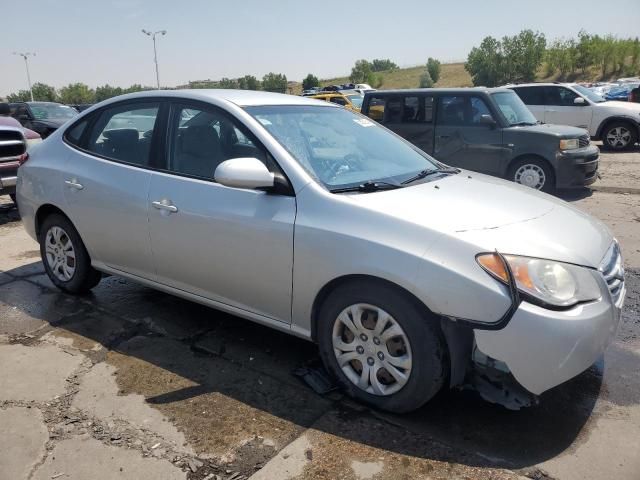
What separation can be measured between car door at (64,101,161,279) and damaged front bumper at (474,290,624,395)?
2415mm

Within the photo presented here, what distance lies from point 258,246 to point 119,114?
6.20 feet

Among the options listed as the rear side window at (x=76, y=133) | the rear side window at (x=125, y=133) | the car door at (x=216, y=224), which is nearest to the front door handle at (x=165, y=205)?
the car door at (x=216, y=224)

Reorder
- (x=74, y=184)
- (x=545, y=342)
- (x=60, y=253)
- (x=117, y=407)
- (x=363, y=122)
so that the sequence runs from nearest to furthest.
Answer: (x=545, y=342)
(x=117, y=407)
(x=363, y=122)
(x=74, y=184)
(x=60, y=253)

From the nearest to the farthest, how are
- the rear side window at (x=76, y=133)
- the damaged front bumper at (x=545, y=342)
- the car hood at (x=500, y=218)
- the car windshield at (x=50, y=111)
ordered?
the damaged front bumper at (x=545, y=342) < the car hood at (x=500, y=218) < the rear side window at (x=76, y=133) < the car windshield at (x=50, y=111)

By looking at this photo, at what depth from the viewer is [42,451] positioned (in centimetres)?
262

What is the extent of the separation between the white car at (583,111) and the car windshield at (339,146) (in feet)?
35.9

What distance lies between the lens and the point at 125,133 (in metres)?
4.05

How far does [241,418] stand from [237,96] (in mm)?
2101

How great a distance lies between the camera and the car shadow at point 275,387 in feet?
8.71

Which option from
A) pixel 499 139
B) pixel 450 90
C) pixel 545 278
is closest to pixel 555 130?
pixel 499 139

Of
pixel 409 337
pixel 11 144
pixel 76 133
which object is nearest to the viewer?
pixel 409 337

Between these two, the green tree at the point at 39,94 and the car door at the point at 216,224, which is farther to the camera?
the green tree at the point at 39,94

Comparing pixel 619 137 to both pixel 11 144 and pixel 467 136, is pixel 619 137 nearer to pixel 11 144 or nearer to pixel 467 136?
pixel 467 136

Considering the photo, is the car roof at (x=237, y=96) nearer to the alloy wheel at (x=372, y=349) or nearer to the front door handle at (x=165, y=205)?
the front door handle at (x=165, y=205)
